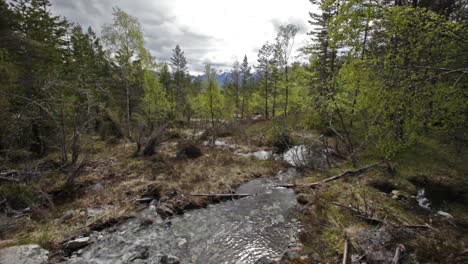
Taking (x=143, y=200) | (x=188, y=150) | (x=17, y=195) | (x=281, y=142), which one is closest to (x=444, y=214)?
(x=281, y=142)

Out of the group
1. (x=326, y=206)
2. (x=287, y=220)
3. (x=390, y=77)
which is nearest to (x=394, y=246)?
(x=326, y=206)

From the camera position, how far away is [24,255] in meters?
3.69

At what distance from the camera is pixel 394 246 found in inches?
152

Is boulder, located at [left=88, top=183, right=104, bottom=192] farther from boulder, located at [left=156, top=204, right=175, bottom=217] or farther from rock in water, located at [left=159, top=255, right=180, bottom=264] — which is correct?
rock in water, located at [left=159, top=255, right=180, bottom=264]

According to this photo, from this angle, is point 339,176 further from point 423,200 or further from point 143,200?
point 143,200

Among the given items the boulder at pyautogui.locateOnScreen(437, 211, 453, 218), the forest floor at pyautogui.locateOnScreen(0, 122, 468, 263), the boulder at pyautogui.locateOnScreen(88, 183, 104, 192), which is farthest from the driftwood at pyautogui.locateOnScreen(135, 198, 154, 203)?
the boulder at pyautogui.locateOnScreen(437, 211, 453, 218)

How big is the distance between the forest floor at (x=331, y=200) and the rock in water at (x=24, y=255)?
0.26 m

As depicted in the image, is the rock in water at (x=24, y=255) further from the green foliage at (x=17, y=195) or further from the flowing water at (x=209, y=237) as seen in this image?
the green foliage at (x=17, y=195)

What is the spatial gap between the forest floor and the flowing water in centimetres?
59

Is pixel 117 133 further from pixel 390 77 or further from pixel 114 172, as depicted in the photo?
pixel 390 77

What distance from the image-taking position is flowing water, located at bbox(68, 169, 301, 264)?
437 cm

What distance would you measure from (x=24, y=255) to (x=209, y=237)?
13.1 feet

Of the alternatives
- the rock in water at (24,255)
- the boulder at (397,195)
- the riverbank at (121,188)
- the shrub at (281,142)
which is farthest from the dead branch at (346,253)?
the shrub at (281,142)

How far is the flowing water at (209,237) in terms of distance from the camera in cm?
437
